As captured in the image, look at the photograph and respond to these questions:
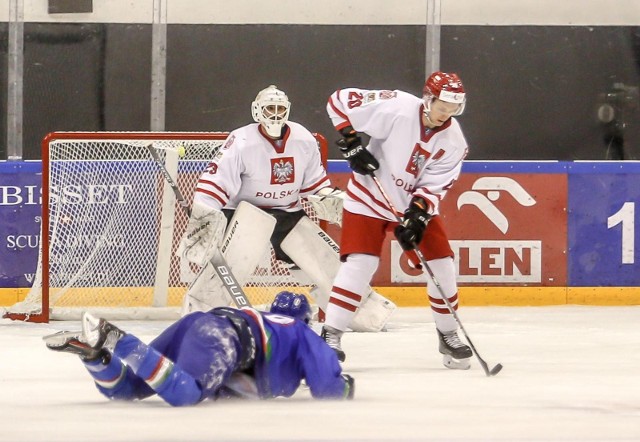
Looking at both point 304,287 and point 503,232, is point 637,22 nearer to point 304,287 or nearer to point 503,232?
point 503,232

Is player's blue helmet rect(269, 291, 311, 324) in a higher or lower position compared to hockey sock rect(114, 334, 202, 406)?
higher

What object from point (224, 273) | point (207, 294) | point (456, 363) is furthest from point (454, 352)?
point (207, 294)

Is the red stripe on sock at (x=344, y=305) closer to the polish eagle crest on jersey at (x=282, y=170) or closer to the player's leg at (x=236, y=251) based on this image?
the player's leg at (x=236, y=251)

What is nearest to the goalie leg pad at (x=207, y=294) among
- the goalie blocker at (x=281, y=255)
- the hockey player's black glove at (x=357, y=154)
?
the goalie blocker at (x=281, y=255)

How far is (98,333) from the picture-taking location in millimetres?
3342

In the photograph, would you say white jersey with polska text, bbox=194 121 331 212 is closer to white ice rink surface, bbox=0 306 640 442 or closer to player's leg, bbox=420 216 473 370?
white ice rink surface, bbox=0 306 640 442

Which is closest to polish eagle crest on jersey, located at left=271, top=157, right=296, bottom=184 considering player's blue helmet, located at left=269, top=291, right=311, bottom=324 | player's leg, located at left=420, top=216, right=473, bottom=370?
player's leg, located at left=420, top=216, right=473, bottom=370

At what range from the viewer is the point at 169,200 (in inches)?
252

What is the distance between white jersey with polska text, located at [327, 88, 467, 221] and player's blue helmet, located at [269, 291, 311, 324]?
1.10 metres

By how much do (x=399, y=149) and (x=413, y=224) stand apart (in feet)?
1.01

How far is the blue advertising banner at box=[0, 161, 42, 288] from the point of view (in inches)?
261

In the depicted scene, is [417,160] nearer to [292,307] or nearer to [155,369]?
[292,307]

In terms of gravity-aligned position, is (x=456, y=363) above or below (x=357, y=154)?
below

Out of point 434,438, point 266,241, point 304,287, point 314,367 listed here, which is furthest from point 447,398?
point 304,287
